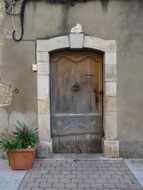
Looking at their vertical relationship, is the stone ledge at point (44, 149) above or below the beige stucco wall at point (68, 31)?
below

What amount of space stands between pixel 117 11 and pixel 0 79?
2468mm

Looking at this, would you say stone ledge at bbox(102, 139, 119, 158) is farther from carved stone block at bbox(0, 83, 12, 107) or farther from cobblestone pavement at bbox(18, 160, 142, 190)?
carved stone block at bbox(0, 83, 12, 107)

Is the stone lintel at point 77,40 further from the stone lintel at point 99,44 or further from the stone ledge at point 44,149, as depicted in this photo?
the stone ledge at point 44,149

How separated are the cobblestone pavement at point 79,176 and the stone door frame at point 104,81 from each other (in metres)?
0.34

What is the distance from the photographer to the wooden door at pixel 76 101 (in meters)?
6.38

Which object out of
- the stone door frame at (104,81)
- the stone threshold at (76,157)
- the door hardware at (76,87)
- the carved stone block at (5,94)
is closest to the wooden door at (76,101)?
the door hardware at (76,87)

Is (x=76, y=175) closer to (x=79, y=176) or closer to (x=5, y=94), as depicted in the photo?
(x=79, y=176)

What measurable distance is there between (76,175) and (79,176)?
0.20ft

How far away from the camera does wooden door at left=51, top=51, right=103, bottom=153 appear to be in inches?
251

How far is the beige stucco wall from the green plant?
21cm

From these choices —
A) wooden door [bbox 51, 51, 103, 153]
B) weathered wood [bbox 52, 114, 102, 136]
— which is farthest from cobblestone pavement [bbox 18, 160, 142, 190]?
weathered wood [bbox 52, 114, 102, 136]

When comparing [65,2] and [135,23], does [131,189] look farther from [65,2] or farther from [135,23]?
[65,2]

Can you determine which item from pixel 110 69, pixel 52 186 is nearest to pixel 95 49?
pixel 110 69

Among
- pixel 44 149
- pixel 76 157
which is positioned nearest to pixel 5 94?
pixel 44 149
